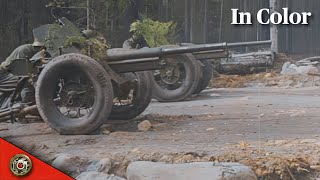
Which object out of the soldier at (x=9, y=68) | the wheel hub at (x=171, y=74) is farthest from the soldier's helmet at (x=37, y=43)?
the wheel hub at (x=171, y=74)

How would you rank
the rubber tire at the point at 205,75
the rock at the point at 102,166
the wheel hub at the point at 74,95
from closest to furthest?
the rock at the point at 102,166 < the rubber tire at the point at 205,75 < the wheel hub at the point at 74,95

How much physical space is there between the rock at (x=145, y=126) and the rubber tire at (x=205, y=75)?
0.29m

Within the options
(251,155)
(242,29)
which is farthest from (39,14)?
(251,155)

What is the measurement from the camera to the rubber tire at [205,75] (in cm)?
325

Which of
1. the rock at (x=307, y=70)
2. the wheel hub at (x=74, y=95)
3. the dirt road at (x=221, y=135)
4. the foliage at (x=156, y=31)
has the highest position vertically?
the foliage at (x=156, y=31)

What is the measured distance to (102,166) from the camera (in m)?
3.13

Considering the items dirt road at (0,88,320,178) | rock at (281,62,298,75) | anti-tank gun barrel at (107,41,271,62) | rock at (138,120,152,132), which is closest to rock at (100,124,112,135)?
dirt road at (0,88,320,178)

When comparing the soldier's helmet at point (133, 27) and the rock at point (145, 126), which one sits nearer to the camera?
the soldier's helmet at point (133, 27)

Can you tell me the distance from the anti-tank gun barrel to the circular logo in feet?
2.21

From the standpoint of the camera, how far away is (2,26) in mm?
3281

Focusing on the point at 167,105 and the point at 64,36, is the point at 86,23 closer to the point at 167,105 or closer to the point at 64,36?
the point at 64,36

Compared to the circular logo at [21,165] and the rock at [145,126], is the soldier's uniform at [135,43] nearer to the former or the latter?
the rock at [145,126]

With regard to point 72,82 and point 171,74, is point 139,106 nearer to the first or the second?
point 171,74

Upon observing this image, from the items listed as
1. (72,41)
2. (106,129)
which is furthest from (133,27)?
(106,129)
